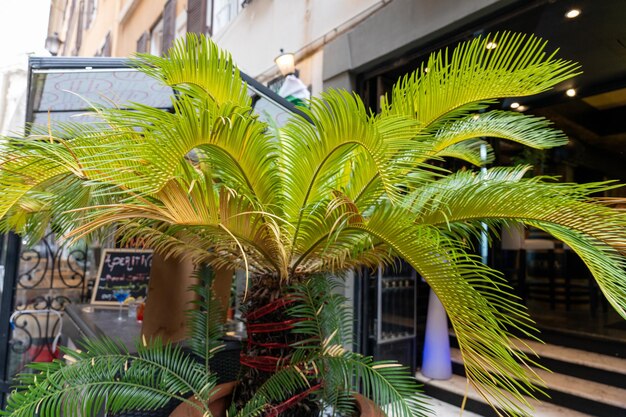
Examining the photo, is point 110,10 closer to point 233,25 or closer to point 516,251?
point 233,25

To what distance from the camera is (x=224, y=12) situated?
7102 mm

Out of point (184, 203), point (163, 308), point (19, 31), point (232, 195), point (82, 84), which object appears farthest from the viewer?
point (19, 31)

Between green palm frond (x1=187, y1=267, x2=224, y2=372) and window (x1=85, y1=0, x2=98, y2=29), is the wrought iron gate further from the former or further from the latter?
window (x1=85, y1=0, x2=98, y2=29)

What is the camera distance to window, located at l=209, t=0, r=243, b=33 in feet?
22.0

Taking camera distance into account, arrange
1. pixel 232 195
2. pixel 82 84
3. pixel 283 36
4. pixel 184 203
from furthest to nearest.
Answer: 1. pixel 283 36
2. pixel 82 84
3. pixel 232 195
4. pixel 184 203

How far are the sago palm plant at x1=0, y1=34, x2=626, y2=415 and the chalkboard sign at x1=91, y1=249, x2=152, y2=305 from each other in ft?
6.39

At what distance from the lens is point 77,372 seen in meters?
1.62

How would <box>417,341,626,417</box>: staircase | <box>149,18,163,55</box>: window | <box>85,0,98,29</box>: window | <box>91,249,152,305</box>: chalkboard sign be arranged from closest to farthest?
<box>417,341,626,417</box>: staircase
<box>91,249,152,305</box>: chalkboard sign
<box>149,18,163,55</box>: window
<box>85,0,98,29</box>: window

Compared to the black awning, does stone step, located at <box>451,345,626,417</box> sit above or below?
below

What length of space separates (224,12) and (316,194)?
21.5 feet

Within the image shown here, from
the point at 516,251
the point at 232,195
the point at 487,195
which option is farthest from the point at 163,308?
the point at 516,251

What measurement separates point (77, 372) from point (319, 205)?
1.22m

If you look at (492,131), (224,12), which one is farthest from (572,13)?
(224,12)

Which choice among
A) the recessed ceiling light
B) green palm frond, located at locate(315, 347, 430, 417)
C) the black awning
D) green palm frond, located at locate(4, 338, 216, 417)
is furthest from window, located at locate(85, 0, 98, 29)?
green palm frond, located at locate(315, 347, 430, 417)
